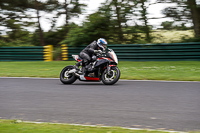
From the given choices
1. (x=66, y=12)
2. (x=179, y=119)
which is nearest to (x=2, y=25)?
(x=66, y=12)

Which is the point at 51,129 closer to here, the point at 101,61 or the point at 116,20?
the point at 101,61

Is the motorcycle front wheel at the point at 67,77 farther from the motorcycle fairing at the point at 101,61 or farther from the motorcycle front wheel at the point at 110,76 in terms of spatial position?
the motorcycle front wheel at the point at 110,76

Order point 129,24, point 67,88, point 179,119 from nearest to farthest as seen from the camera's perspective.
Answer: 1. point 179,119
2. point 67,88
3. point 129,24

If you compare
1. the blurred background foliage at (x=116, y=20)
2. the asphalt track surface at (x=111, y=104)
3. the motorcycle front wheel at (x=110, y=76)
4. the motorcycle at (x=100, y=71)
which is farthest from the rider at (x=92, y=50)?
the blurred background foliage at (x=116, y=20)

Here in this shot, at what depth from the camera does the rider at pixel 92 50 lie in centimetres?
1041

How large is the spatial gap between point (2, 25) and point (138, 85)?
2225 cm

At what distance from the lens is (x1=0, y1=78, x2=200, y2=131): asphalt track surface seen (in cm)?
578

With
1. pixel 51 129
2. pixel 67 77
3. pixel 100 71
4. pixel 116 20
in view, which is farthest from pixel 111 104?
pixel 116 20

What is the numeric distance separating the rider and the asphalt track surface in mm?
1073

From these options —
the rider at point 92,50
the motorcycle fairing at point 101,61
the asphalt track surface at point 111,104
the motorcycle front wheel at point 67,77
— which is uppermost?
the rider at point 92,50

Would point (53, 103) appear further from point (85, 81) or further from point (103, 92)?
point (85, 81)

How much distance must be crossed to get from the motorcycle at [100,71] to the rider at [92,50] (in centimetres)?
12

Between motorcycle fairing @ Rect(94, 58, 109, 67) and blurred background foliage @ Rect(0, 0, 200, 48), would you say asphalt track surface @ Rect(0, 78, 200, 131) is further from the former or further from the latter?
blurred background foliage @ Rect(0, 0, 200, 48)

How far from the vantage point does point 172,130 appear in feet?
16.6
